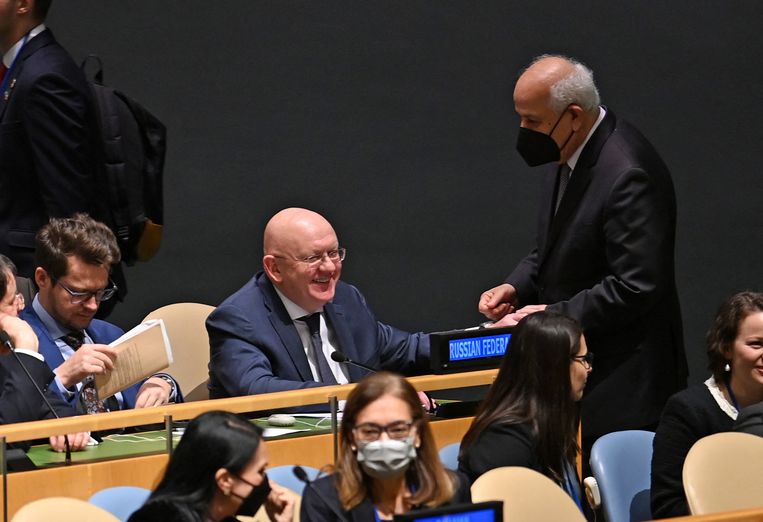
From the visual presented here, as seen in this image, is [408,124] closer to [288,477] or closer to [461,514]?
[288,477]

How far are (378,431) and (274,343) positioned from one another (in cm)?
138

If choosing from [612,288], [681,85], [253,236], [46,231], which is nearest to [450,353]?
[612,288]

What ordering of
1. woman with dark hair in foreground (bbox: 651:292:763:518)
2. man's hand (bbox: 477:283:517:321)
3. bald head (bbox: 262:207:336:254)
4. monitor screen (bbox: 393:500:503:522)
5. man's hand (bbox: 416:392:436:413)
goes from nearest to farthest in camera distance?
monitor screen (bbox: 393:500:503:522), woman with dark hair in foreground (bbox: 651:292:763:518), man's hand (bbox: 416:392:436:413), bald head (bbox: 262:207:336:254), man's hand (bbox: 477:283:517:321)

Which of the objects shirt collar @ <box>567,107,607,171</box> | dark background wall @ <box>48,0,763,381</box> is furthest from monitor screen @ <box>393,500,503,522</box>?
dark background wall @ <box>48,0,763,381</box>

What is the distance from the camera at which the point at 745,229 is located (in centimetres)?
790

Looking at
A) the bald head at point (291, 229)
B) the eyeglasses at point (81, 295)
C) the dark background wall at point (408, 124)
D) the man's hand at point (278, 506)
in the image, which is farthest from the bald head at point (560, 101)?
the dark background wall at point (408, 124)

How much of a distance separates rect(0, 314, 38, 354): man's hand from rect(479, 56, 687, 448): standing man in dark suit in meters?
1.46

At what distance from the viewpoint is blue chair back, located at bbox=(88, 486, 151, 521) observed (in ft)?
11.9

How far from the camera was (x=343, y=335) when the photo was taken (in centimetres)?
496

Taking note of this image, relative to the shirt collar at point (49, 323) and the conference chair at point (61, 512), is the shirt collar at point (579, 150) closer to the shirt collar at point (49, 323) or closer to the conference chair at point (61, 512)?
Answer: the shirt collar at point (49, 323)

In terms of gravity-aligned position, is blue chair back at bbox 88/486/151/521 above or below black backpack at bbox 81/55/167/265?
below

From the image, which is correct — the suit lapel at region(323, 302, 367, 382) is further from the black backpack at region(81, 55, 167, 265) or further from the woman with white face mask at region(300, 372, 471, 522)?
the woman with white face mask at region(300, 372, 471, 522)

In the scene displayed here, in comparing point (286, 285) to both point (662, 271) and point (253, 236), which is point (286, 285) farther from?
point (253, 236)

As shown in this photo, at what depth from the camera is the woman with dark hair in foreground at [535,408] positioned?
12.9ft
